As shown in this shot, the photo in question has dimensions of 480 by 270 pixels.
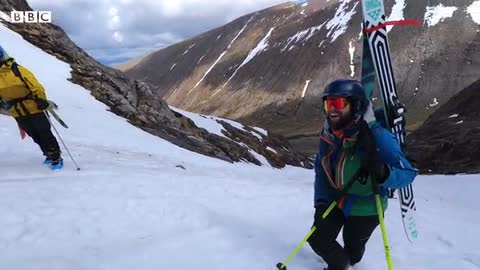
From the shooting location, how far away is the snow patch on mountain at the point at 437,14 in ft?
602

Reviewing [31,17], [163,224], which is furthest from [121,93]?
[163,224]

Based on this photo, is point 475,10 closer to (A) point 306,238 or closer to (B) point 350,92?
(B) point 350,92

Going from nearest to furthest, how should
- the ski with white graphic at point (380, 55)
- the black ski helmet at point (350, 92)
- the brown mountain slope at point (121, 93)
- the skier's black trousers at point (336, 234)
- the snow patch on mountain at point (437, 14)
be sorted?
the black ski helmet at point (350, 92) < the skier's black trousers at point (336, 234) < the ski with white graphic at point (380, 55) < the brown mountain slope at point (121, 93) < the snow patch on mountain at point (437, 14)

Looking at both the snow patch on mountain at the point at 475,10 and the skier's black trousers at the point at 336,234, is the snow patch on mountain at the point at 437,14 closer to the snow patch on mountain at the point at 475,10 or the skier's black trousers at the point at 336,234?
the snow patch on mountain at the point at 475,10

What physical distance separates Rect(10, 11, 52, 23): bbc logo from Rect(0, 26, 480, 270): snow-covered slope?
95.0ft

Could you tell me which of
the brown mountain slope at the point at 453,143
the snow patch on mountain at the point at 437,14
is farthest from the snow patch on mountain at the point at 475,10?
the brown mountain slope at the point at 453,143

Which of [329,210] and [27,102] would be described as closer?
[329,210]

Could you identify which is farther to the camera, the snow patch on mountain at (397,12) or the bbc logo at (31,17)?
the snow patch on mountain at (397,12)

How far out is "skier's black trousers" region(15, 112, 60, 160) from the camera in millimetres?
11070

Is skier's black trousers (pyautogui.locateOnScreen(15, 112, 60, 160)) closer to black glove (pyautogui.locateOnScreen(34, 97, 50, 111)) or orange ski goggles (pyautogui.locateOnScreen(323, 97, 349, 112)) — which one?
black glove (pyautogui.locateOnScreen(34, 97, 50, 111))

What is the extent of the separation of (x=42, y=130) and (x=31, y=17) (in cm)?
3305

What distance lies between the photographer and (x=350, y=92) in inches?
207

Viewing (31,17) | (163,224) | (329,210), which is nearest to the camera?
(329,210)

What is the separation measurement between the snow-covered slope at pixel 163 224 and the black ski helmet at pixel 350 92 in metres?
2.31
